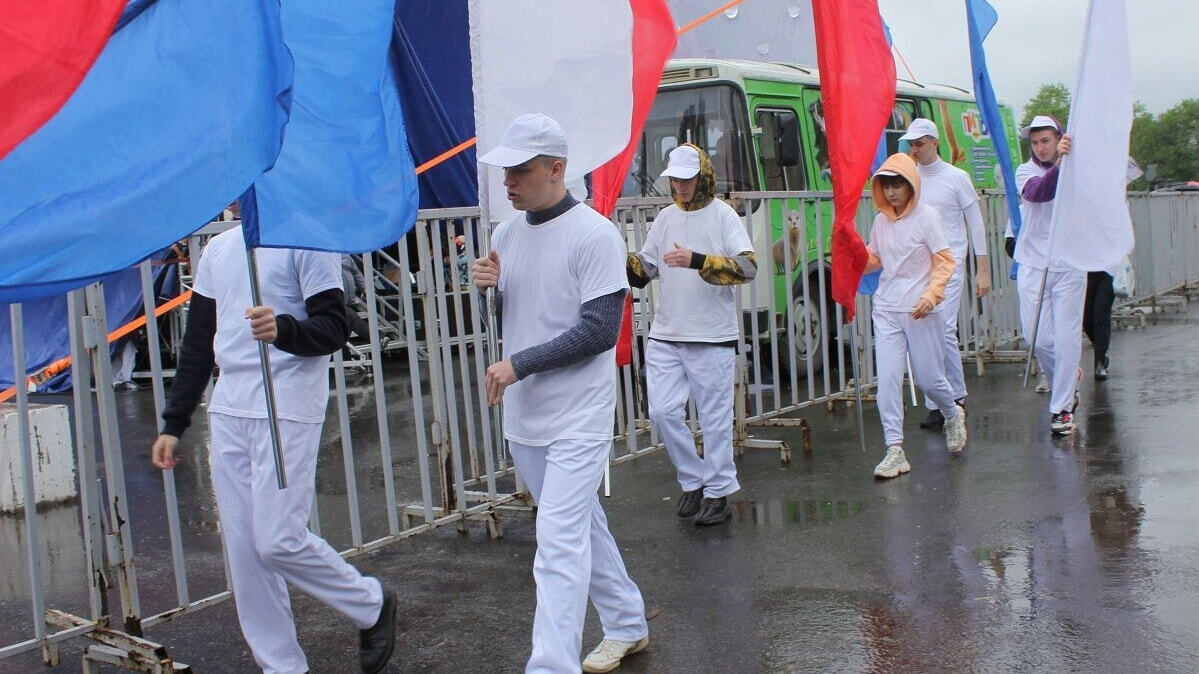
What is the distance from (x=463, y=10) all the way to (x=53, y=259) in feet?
17.2

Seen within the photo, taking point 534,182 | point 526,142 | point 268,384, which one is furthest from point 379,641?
point 526,142

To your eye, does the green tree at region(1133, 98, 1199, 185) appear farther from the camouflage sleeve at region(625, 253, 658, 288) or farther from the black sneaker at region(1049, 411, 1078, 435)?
the camouflage sleeve at region(625, 253, 658, 288)

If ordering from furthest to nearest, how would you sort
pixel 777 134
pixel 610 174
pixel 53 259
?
pixel 777 134 → pixel 610 174 → pixel 53 259

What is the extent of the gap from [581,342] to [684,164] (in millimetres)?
2741

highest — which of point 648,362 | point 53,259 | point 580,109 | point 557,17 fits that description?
point 557,17

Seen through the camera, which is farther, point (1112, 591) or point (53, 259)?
point (1112, 591)

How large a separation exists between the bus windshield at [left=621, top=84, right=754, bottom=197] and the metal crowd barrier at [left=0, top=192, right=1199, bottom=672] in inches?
40.0

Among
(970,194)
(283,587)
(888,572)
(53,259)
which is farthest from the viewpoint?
(970,194)

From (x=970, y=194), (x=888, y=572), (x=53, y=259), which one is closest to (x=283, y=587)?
(x=53, y=259)

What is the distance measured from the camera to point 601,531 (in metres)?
4.64

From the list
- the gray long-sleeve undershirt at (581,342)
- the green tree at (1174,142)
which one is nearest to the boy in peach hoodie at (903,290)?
the gray long-sleeve undershirt at (581,342)

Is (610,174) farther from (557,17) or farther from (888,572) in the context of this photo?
(888,572)

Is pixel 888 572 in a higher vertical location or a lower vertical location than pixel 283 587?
lower

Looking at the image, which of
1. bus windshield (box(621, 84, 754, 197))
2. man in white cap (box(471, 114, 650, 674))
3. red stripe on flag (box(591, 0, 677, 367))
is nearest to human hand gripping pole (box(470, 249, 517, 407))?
man in white cap (box(471, 114, 650, 674))
